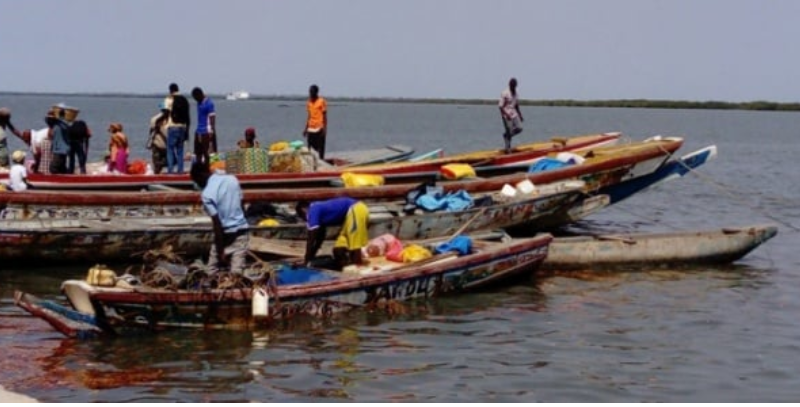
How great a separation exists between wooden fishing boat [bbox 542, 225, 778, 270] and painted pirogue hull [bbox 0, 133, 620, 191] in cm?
305

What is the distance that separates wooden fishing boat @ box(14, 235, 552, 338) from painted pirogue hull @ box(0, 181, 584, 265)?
1.58 m

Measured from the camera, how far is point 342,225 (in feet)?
41.5

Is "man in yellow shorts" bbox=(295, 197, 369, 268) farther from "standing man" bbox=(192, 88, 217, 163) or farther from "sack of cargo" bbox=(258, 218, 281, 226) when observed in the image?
"standing man" bbox=(192, 88, 217, 163)

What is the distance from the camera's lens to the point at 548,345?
11.2 m

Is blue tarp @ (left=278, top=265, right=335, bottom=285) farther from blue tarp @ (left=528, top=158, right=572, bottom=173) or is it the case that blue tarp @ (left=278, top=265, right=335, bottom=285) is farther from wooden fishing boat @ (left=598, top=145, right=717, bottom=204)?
wooden fishing boat @ (left=598, top=145, right=717, bottom=204)

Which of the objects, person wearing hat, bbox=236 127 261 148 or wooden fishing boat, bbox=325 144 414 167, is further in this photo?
wooden fishing boat, bbox=325 144 414 167

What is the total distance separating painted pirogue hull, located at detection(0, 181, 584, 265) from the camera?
14242 mm

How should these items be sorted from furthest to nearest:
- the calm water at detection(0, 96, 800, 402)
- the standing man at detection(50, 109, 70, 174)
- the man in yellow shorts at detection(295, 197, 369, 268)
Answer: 1. the standing man at detection(50, 109, 70, 174)
2. the man in yellow shorts at detection(295, 197, 369, 268)
3. the calm water at detection(0, 96, 800, 402)

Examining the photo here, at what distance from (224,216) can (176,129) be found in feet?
23.7

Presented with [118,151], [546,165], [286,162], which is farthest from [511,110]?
[118,151]

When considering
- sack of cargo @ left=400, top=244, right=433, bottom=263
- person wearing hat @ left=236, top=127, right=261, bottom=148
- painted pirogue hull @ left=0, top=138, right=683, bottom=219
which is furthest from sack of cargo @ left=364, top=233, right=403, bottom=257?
person wearing hat @ left=236, top=127, right=261, bottom=148

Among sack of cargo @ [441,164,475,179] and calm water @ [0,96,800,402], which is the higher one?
sack of cargo @ [441,164,475,179]

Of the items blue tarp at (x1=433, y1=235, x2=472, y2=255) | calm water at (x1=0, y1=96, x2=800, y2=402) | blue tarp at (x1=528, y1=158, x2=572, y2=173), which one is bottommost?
calm water at (x1=0, y1=96, x2=800, y2=402)

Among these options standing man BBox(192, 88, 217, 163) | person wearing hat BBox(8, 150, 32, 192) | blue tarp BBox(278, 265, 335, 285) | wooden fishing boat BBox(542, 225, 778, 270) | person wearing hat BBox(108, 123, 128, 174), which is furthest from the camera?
person wearing hat BBox(108, 123, 128, 174)
